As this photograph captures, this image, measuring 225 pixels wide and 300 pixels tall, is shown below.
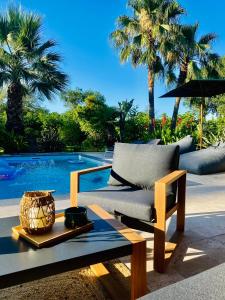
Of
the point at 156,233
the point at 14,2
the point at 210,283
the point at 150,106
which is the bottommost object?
the point at 156,233

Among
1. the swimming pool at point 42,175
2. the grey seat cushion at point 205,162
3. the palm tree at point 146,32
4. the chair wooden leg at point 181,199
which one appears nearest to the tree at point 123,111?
the palm tree at point 146,32

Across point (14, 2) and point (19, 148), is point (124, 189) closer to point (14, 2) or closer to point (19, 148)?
point (19, 148)

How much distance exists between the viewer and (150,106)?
11867mm

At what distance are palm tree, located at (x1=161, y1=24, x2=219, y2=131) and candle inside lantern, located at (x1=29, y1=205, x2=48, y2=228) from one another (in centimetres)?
1075

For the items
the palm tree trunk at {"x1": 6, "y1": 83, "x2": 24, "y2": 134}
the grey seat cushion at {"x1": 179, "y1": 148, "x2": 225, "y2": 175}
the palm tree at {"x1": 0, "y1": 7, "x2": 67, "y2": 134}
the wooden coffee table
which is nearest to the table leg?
the wooden coffee table

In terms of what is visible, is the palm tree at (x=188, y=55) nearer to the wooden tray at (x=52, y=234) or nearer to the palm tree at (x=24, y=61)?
the palm tree at (x=24, y=61)

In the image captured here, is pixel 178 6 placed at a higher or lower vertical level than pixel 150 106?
higher

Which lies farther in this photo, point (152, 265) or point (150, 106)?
point (150, 106)

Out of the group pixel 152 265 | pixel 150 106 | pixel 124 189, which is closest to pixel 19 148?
pixel 150 106

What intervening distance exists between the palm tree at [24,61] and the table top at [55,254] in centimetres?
932

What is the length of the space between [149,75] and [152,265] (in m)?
10.9

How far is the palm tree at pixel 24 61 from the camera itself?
958cm

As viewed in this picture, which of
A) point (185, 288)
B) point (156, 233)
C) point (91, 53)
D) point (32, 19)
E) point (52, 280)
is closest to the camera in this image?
point (185, 288)

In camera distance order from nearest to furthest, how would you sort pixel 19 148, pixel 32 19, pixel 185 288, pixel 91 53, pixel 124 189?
1. pixel 185 288
2. pixel 124 189
3. pixel 32 19
4. pixel 19 148
5. pixel 91 53
